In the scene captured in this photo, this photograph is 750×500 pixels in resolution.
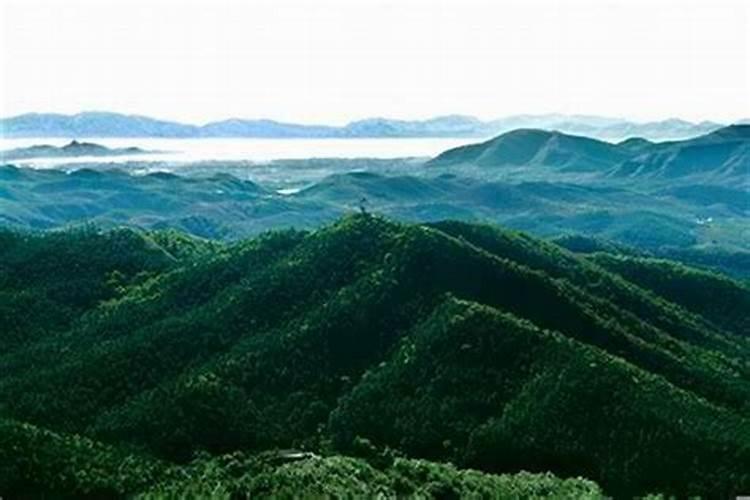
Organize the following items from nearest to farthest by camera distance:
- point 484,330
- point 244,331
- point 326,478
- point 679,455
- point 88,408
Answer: point 326,478, point 679,455, point 88,408, point 484,330, point 244,331

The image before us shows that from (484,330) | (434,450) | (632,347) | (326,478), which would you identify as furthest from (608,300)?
(326,478)

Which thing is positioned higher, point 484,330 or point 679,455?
point 484,330

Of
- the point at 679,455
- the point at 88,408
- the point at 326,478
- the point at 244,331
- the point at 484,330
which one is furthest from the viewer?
the point at 244,331

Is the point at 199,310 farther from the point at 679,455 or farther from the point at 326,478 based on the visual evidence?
the point at 679,455

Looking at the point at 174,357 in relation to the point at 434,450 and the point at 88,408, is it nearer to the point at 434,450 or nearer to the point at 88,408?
the point at 88,408

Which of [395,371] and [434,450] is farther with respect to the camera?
[395,371]

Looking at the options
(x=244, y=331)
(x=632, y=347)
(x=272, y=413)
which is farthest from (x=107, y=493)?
(x=632, y=347)
